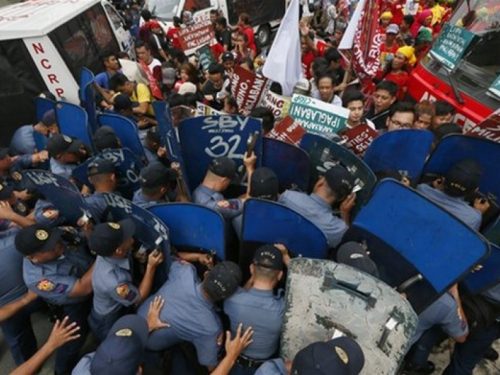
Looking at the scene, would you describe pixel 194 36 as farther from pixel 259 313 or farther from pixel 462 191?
pixel 259 313

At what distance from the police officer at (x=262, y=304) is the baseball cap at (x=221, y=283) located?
0.08 m

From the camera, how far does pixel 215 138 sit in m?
3.08

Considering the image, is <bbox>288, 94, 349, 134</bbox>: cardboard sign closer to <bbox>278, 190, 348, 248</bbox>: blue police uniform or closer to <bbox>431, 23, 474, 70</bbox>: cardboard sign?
<bbox>278, 190, 348, 248</bbox>: blue police uniform

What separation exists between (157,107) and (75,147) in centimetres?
116

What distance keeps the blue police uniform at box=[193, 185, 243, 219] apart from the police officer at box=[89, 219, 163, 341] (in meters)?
0.54

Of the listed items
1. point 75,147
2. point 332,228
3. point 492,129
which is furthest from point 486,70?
point 75,147

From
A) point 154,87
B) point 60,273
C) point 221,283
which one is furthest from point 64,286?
point 154,87

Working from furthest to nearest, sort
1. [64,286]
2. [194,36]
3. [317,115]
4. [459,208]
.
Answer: [194,36] < [317,115] < [459,208] < [64,286]

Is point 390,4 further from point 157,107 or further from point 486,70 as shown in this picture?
point 157,107

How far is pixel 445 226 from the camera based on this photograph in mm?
1923

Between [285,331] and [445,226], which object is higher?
[445,226]

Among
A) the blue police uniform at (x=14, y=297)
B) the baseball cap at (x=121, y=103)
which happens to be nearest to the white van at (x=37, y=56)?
the baseball cap at (x=121, y=103)

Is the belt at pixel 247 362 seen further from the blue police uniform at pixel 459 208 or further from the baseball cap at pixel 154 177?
the blue police uniform at pixel 459 208

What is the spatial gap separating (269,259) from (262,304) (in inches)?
10.1
